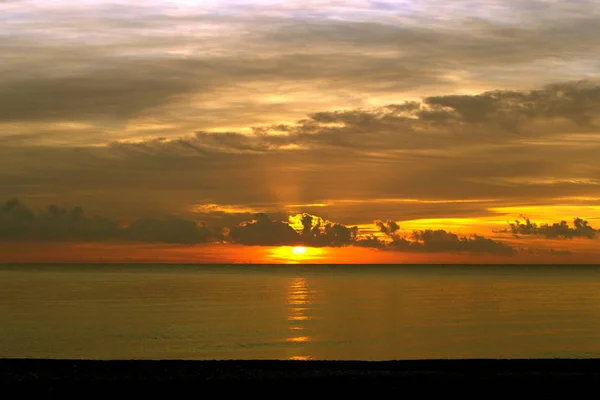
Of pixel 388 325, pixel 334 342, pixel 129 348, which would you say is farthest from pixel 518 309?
pixel 129 348

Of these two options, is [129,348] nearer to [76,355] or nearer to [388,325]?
[76,355]
